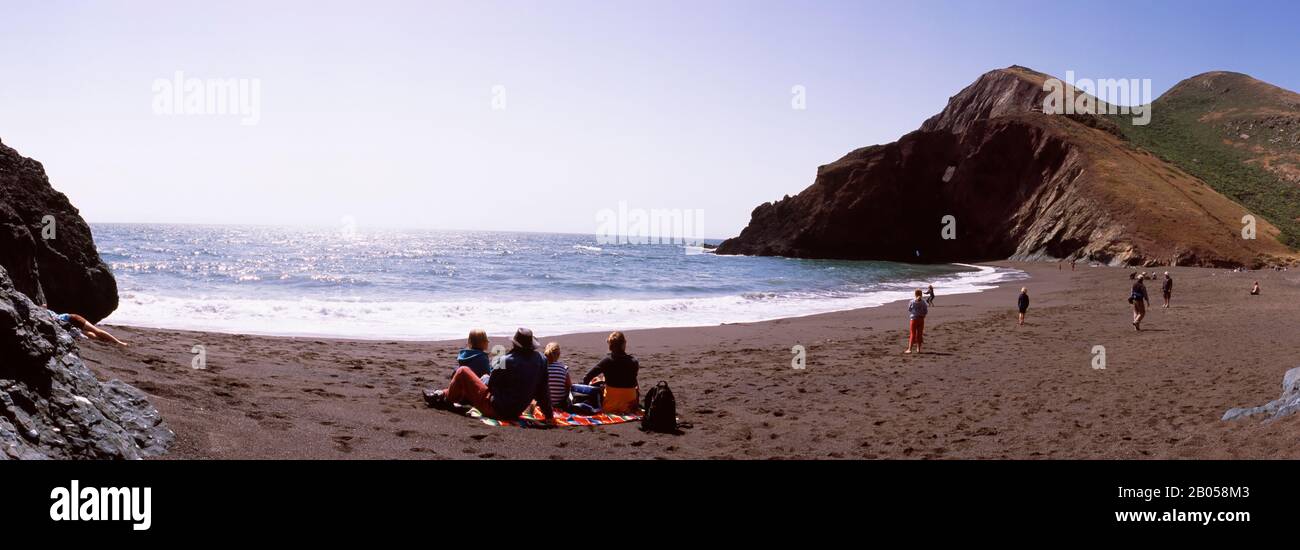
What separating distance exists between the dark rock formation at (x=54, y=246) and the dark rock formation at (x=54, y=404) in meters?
5.69

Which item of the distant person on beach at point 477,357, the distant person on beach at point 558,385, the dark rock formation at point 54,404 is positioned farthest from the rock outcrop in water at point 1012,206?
the dark rock formation at point 54,404

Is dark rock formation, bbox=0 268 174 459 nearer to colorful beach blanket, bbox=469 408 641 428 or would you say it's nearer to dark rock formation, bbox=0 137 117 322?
colorful beach blanket, bbox=469 408 641 428

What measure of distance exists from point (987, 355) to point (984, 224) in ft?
226

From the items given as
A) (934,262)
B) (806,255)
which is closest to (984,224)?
(934,262)

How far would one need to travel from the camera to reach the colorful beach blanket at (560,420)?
7.12m

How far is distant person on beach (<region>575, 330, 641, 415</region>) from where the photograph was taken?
7977 millimetres

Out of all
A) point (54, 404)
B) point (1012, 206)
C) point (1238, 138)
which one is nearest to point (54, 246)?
point (54, 404)

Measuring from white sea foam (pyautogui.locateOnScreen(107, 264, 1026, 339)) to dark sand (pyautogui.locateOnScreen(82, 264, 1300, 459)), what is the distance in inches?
77.4

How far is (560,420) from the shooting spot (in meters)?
7.33

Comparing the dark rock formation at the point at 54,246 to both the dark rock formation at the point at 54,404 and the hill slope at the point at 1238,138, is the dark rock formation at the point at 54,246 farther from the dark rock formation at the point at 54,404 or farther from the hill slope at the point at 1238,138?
the hill slope at the point at 1238,138

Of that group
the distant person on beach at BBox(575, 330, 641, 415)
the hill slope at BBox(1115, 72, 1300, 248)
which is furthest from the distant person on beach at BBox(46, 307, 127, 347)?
the hill slope at BBox(1115, 72, 1300, 248)

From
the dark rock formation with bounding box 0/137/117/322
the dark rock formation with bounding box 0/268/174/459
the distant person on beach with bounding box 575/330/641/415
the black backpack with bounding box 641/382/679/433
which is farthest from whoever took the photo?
the dark rock formation with bounding box 0/137/117/322
